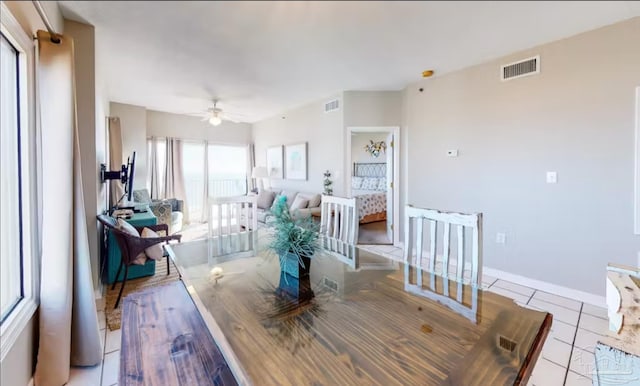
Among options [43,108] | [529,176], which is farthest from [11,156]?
[529,176]

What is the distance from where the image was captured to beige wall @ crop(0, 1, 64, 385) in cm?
106

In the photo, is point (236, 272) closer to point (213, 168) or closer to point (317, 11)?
point (317, 11)

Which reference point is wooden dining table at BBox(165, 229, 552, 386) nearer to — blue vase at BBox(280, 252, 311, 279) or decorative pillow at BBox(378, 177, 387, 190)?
blue vase at BBox(280, 252, 311, 279)

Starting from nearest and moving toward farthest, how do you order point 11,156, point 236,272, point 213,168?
1. point 11,156
2. point 236,272
3. point 213,168

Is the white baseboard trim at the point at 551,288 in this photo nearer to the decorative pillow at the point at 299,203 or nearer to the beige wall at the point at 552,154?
the beige wall at the point at 552,154

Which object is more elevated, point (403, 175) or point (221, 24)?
point (221, 24)

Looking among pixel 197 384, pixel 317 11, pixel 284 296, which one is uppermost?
pixel 317 11

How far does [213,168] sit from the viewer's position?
6.45 metres

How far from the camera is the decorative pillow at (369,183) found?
23.6ft

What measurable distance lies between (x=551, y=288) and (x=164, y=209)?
17.5ft

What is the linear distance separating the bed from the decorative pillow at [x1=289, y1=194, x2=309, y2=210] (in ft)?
3.20

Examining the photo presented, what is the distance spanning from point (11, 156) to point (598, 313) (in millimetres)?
3997

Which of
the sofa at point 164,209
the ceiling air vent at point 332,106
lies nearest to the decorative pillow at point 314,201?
the ceiling air vent at point 332,106

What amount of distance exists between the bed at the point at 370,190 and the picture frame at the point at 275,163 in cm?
168
